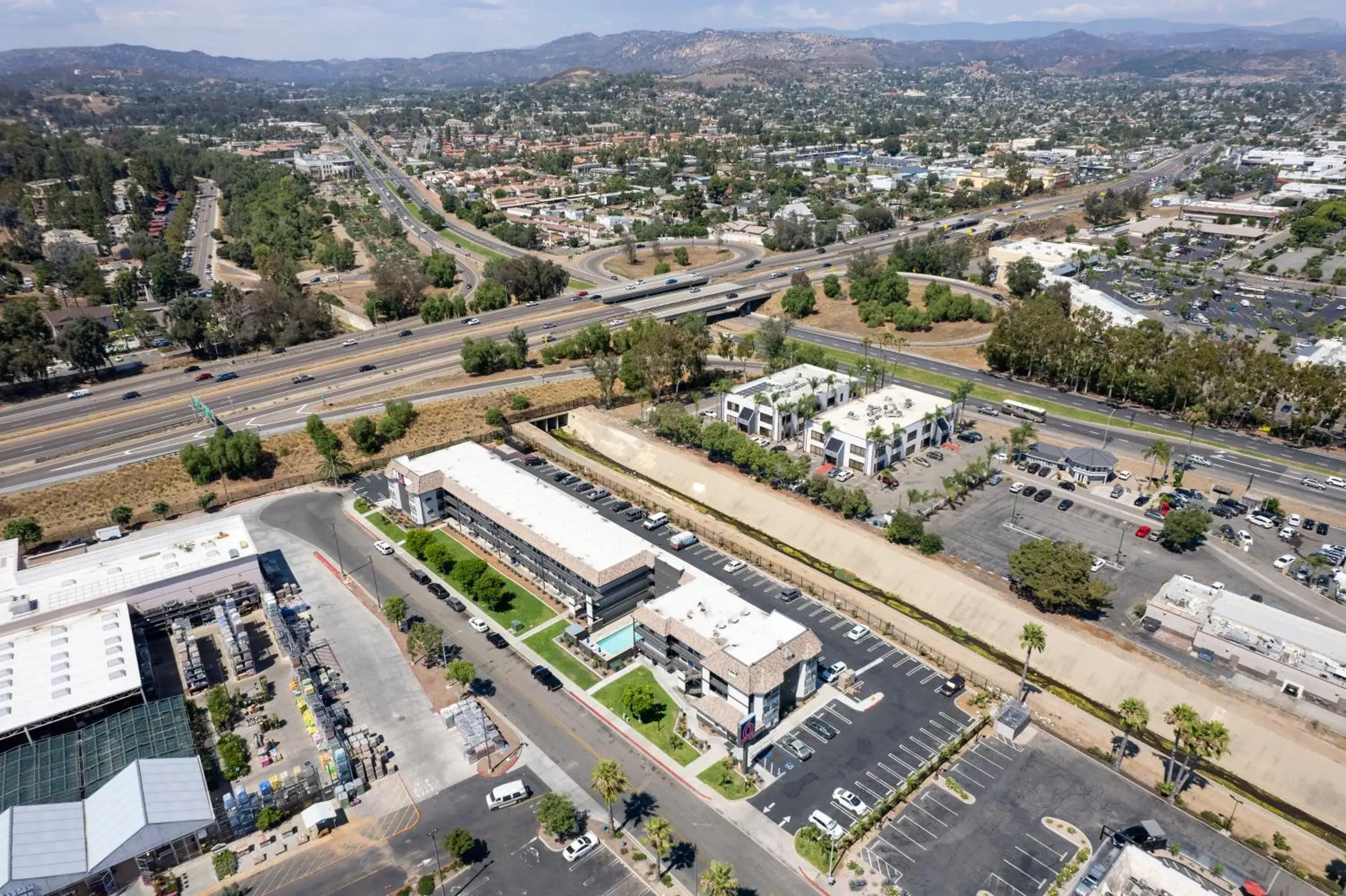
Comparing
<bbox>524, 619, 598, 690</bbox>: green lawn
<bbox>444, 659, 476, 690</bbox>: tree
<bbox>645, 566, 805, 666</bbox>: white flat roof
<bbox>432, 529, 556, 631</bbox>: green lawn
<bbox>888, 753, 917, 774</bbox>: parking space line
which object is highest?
<bbox>645, 566, 805, 666</bbox>: white flat roof

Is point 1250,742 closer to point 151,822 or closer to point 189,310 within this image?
point 151,822

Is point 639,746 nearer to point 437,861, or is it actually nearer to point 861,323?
point 437,861

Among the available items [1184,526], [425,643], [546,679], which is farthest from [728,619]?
[1184,526]

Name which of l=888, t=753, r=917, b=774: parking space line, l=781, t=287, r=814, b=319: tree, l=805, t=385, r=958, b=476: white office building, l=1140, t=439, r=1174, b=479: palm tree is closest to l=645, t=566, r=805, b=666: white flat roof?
l=888, t=753, r=917, b=774: parking space line

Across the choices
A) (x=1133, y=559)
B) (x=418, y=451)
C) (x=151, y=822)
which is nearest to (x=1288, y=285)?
(x=1133, y=559)

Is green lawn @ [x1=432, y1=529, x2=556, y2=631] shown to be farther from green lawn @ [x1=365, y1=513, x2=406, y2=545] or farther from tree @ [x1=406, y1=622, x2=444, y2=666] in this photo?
green lawn @ [x1=365, y1=513, x2=406, y2=545]

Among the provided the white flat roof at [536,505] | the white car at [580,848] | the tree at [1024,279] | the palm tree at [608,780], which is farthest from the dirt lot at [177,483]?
the tree at [1024,279]
